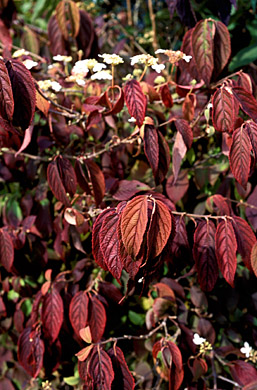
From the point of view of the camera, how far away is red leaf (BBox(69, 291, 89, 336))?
4.38 ft

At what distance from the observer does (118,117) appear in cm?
158

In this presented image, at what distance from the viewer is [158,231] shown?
882 millimetres

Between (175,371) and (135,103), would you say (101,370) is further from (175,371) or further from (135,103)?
(135,103)

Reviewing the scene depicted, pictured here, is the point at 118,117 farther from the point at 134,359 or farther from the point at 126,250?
the point at 134,359

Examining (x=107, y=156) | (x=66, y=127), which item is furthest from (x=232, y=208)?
(x=66, y=127)

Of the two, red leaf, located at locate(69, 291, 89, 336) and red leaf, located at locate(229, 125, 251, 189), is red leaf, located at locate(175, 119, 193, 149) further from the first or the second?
red leaf, located at locate(69, 291, 89, 336)

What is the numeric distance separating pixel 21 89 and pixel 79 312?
0.72m

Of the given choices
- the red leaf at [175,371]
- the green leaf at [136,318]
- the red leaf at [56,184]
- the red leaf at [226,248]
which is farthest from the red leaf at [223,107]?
the green leaf at [136,318]

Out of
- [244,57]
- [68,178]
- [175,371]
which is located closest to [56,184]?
[68,178]

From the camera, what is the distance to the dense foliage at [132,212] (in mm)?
1099

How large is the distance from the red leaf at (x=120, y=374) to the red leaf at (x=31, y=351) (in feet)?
1.29

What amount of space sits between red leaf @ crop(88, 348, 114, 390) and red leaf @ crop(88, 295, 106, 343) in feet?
0.54

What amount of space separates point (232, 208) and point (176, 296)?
0.38 meters

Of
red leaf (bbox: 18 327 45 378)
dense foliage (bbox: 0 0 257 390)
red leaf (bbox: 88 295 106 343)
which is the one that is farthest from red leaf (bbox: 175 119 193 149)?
red leaf (bbox: 18 327 45 378)
